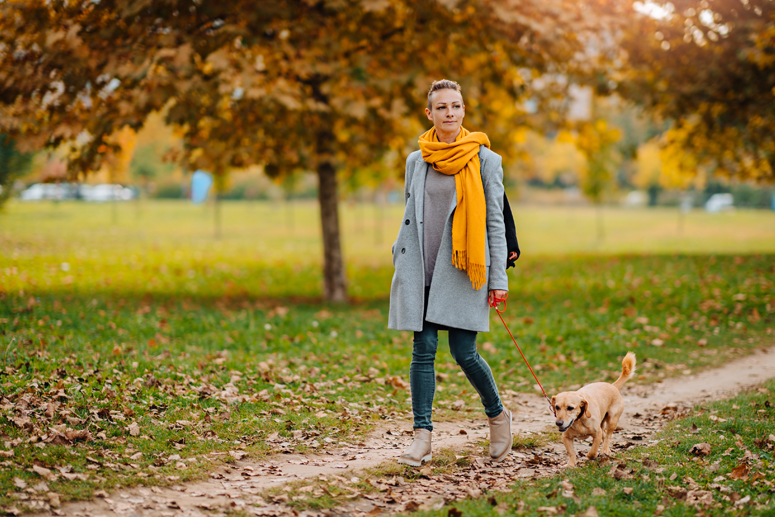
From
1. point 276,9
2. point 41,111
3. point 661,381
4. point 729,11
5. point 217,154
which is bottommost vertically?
point 661,381

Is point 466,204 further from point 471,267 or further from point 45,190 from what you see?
point 45,190

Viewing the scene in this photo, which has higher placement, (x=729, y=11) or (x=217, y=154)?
(x=729, y=11)

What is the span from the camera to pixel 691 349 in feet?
27.6

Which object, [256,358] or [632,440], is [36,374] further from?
[632,440]

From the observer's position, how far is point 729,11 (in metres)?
12.2

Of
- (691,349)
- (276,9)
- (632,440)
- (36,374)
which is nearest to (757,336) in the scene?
(691,349)

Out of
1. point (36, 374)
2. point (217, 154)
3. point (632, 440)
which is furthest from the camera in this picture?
point (217, 154)

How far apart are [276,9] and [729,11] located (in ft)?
27.9

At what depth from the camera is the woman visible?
4.17 metres

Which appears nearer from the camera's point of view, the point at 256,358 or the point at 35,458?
the point at 35,458

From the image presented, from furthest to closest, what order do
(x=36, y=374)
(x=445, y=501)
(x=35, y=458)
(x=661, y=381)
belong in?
(x=661, y=381)
(x=36, y=374)
(x=35, y=458)
(x=445, y=501)

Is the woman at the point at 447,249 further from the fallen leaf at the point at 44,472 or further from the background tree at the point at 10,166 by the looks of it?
the background tree at the point at 10,166

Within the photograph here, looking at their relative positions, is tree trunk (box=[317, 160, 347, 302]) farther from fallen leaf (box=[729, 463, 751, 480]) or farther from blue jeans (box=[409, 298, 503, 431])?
fallen leaf (box=[729, 463, 751, 480])

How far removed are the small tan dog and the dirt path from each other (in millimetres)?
285
